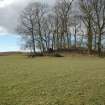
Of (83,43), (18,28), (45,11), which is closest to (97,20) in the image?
(83,43)

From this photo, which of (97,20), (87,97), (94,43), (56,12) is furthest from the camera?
(56,12)

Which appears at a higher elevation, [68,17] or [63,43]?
[68,17]

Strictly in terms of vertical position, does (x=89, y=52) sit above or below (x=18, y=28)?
below

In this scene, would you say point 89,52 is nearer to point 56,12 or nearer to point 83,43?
point 83,43

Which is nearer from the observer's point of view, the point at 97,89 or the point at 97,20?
the point at 97,89

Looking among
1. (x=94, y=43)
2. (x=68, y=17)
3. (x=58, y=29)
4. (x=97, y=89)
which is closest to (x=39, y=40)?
(x=58, y=29)

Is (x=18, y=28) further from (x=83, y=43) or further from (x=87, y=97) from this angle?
(x=87, y=97)

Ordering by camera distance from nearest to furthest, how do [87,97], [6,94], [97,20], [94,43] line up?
[87,97], [6,94], [97,20], [94,43]

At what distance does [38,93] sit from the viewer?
10.0m

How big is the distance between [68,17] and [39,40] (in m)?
9.02

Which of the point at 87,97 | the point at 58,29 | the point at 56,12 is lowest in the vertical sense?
the point at 87,97

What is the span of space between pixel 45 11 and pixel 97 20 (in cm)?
1609

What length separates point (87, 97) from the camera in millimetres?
9188

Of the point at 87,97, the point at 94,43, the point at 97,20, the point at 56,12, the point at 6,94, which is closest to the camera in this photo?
the point at 87,97
